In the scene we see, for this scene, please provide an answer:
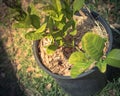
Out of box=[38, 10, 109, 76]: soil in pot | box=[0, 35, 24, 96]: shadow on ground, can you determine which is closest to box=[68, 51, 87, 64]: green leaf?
box=[38, 10, 109, 76]: soil in pot

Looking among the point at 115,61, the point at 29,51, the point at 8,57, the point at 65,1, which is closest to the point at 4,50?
the point at 8,57

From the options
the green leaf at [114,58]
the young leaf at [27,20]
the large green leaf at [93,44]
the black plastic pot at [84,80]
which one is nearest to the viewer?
the large green leaf at [93,44]

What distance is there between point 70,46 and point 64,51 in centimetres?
9

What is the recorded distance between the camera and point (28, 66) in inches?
93.0

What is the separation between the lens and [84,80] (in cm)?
182

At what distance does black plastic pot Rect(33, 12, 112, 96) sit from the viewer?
1.77 metres

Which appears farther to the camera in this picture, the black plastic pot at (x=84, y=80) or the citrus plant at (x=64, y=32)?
the black plastic pot at (x=84, y=80)

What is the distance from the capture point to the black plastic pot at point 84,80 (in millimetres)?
1769

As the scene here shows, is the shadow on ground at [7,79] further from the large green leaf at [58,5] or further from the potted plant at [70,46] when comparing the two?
the large green leaf at [58,5]

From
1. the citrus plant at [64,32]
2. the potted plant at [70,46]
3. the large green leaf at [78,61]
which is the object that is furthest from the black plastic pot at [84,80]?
the large green leaf at [78,61]

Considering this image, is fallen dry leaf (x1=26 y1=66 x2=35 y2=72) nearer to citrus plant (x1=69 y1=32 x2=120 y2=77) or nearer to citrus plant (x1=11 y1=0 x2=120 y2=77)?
citrus plant (x1=11 y1=0 x2=120 y2=77)

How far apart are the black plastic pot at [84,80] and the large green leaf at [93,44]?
1.12 ft

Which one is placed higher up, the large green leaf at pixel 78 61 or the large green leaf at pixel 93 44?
the large green leaf at pixel 93 44

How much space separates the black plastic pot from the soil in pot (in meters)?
0.03
